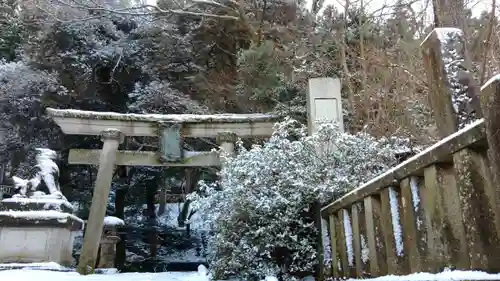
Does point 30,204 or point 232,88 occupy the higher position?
point 232,88

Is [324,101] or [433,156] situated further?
[324,101]

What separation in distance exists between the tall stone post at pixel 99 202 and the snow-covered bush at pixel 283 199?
3.55 meters

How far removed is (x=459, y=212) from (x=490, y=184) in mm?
268

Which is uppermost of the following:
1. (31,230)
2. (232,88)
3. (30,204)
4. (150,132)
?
(232,88)

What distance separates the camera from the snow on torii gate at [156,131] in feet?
28.0

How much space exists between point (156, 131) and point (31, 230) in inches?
119

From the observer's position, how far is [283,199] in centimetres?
442

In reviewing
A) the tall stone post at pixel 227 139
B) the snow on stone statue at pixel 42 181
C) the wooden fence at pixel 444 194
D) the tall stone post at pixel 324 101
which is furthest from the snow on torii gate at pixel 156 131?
the wooden fence at pixel 444 194

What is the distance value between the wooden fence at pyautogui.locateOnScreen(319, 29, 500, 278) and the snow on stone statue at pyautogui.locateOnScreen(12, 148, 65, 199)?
561cm

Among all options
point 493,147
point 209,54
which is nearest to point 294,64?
point 209,54

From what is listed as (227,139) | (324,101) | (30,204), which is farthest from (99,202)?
(324,101)

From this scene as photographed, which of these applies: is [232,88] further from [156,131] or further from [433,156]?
[433,156]

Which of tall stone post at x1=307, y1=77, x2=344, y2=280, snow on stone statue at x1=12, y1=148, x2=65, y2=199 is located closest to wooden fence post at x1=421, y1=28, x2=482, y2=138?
tall stone post at x1=307, y1=77, x2=344, y2=280

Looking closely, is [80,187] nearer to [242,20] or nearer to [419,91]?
[242,20]
